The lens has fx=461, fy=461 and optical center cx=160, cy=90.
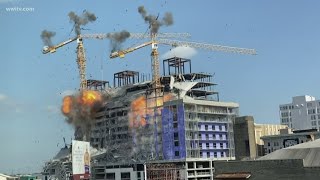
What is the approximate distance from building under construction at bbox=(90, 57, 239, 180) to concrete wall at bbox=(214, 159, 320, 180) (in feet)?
279

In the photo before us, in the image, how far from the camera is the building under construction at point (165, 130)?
15100 cm

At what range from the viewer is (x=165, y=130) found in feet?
509

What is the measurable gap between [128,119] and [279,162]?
117m

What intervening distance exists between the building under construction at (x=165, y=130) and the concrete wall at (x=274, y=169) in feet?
279

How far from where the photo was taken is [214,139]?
15975cm

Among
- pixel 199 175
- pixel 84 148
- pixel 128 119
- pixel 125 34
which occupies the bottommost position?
pixel 199 175

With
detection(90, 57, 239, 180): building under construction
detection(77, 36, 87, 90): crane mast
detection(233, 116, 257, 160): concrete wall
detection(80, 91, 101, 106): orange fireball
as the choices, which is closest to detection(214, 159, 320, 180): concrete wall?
detection(90, 57, 239, 180): building under construction

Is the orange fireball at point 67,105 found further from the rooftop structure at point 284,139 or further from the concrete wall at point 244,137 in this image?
the rooftop structure at point 284,139

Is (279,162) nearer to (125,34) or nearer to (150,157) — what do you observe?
(150,157)

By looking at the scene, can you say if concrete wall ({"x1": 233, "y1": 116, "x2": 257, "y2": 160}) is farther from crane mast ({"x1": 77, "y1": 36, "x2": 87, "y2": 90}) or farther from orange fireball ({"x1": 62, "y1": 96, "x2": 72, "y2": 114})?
orange fireball ({"x1": 62, "y1": 96, "x2": 72, "y2": 114})

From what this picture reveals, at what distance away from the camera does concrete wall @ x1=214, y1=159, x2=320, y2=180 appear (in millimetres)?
55656

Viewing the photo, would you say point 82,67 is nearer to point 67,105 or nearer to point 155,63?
point 67,105

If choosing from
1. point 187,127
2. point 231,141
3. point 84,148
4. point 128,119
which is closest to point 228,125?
point 231,141

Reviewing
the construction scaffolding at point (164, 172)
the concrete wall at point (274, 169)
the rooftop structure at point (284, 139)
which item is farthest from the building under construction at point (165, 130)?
the concrete wall at point (274, 169)
